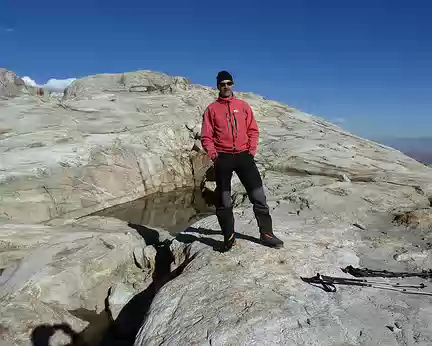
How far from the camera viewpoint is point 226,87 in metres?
5.35

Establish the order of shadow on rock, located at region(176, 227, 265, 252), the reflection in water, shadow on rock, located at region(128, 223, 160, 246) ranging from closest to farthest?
shadow on rock, located at region(176, 227, 265, 252)
shadow on rock, located at region(128, 223, 160, 246)
the reflection in water

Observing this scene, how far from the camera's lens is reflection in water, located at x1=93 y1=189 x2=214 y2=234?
→ 11.5 m

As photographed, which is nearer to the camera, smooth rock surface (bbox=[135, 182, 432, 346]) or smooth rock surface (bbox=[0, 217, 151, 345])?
smooth rock surface (bbox=[135, 182, 432, 346])

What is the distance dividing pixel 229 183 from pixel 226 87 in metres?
1.42

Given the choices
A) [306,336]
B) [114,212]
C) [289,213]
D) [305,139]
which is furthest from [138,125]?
[306,336]

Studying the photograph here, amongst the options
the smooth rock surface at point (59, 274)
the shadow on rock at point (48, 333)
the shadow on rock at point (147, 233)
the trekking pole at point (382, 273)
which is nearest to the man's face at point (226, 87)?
the trekking pole at point (382, 273)

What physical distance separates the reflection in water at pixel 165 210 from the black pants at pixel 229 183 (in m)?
4.93

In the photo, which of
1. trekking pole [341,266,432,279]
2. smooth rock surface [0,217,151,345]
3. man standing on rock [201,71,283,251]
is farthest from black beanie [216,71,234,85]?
smooth rock surface [0,217,151,345]

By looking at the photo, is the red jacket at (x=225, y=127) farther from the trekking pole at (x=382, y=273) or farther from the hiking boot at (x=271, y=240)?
the trekking pole at (x=382, y=273)

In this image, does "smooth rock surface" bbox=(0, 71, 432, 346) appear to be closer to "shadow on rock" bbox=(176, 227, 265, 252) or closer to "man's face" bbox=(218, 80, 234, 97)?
"shadow on rock" bbox=(176, 227, 265, 252)

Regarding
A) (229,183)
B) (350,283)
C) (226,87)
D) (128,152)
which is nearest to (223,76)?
(226,87)

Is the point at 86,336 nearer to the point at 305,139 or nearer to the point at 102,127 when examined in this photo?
the point at 102,127

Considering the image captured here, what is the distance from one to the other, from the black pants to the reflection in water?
4929 millimetres

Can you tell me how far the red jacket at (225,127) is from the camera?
5441 millimetres
